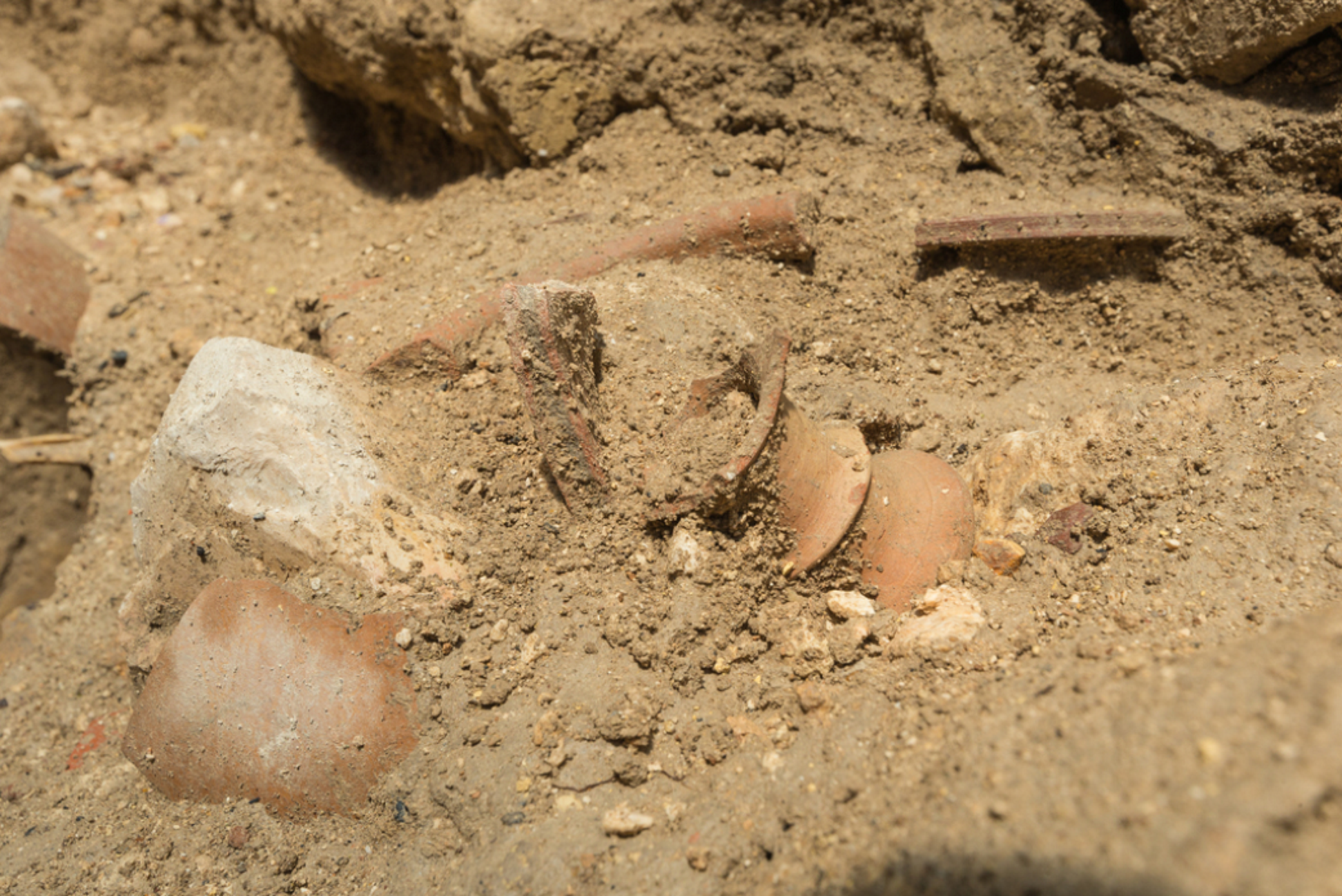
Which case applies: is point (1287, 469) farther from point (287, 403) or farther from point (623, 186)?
point (287, 403)

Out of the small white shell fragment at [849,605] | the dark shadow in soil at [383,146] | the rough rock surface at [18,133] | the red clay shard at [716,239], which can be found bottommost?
the small white shell fragment at [849,605]

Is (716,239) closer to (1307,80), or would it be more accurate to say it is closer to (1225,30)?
(1225,30)

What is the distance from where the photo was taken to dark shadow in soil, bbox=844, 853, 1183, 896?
126 centimetres

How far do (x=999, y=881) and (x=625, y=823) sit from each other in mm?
867

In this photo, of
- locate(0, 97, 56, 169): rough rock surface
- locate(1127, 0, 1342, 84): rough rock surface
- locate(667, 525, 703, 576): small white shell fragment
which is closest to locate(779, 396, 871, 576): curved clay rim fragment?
locate(667, 525, 703, 576): small white shell fragment

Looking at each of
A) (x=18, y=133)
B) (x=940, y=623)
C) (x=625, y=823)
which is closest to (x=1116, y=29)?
(x=940, y=623)

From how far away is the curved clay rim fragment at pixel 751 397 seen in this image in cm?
206

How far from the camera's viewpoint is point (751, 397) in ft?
7.55

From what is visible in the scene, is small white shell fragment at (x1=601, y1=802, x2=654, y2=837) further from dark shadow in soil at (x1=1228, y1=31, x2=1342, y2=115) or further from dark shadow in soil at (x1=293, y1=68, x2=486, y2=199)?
dark shadow in soil at (x1=1228, y1=31, x2=1342, y2=115)

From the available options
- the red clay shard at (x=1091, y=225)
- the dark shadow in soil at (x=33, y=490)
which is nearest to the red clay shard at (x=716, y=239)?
the red clay shard at (x=1091, y=225)

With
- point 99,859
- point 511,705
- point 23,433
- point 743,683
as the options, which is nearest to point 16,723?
point 99,859

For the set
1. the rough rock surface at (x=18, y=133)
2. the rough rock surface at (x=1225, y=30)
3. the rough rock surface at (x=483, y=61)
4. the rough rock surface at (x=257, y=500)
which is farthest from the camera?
the rough rock surface at (x=18, y=133)

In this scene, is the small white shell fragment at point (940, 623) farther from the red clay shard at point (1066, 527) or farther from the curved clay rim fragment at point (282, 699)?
the curved clay rim fragment at point (282, 699)

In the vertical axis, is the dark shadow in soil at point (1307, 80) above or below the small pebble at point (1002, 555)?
above
